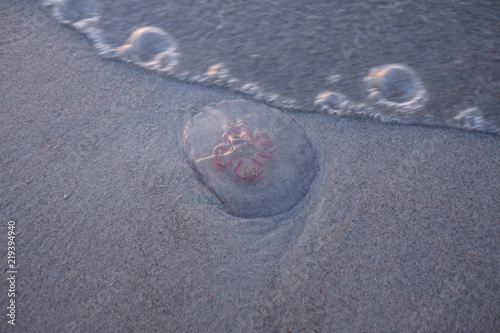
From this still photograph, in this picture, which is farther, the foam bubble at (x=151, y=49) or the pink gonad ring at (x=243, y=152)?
the foam bubble at (x=151, y=49)

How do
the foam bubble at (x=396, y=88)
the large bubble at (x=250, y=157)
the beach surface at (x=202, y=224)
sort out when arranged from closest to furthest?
1. the beach surface at (x=202, y=224)
2. the large bubble at (x=250, y=157)
3. the foam bubble at (x=396, y=88)

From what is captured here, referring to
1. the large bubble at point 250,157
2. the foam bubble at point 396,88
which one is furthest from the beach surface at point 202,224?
the foam bubble at point 396,88

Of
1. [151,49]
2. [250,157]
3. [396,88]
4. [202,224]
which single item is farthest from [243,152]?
[396,88]

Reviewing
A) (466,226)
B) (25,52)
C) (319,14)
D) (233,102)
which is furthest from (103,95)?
(466,226)

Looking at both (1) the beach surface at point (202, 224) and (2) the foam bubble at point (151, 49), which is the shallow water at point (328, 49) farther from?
(1) the beach surface at point (202, 224)

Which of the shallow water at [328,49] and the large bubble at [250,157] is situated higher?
the shallow water at [328,49]

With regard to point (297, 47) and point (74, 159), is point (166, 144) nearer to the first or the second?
point (74, 159)

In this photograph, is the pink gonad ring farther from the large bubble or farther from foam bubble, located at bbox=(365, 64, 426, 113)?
foam bubble, located at bbox=(365, 64, 426, 113)

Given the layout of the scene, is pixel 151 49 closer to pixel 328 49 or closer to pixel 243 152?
pixel 243 152
